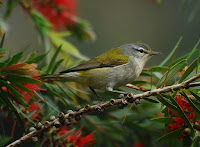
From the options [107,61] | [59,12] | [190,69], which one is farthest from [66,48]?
[190,69]

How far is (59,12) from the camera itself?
2551 mm

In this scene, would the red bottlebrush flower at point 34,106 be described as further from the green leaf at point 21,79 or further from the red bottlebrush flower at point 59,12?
the red bottlebrush flower at point 59,12

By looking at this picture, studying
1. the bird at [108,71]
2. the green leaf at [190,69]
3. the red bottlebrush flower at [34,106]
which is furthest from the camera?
the bird at [108,71]

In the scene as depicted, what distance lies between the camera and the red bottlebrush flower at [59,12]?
2.48 metres

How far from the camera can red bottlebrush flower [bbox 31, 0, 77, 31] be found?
248cm

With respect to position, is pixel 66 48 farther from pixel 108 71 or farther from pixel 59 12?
pixel 59 12

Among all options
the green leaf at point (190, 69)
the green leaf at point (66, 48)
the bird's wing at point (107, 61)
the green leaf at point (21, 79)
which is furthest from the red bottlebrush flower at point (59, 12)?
the green leaf at point (190, 69)

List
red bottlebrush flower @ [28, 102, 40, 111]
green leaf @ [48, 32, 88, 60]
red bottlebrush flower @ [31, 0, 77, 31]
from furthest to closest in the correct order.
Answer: red bottlebrush flower @ [31, 0, 77, 31], green leaf @ [48, 32, 88, 60], red bottlebrush flower @ [28, 102, 40, 111]

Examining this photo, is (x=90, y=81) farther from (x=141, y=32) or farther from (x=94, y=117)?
(x=141, y=32)

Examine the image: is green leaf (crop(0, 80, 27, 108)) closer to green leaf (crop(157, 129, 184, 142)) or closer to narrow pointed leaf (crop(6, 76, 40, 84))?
narrow pointed leaf (crop(6, 76, 40, 84))

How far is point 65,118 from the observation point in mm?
1149

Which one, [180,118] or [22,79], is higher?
[22,79]

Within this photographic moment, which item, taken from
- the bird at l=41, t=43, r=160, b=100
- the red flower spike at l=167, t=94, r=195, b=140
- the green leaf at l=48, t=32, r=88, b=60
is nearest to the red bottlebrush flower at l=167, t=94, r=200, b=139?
the red flower spike at l=167, t=94, r=195, b=140

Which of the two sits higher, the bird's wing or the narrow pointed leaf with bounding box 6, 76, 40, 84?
the narrow pointed leaf with bounding box 6, 76, 40, 84
